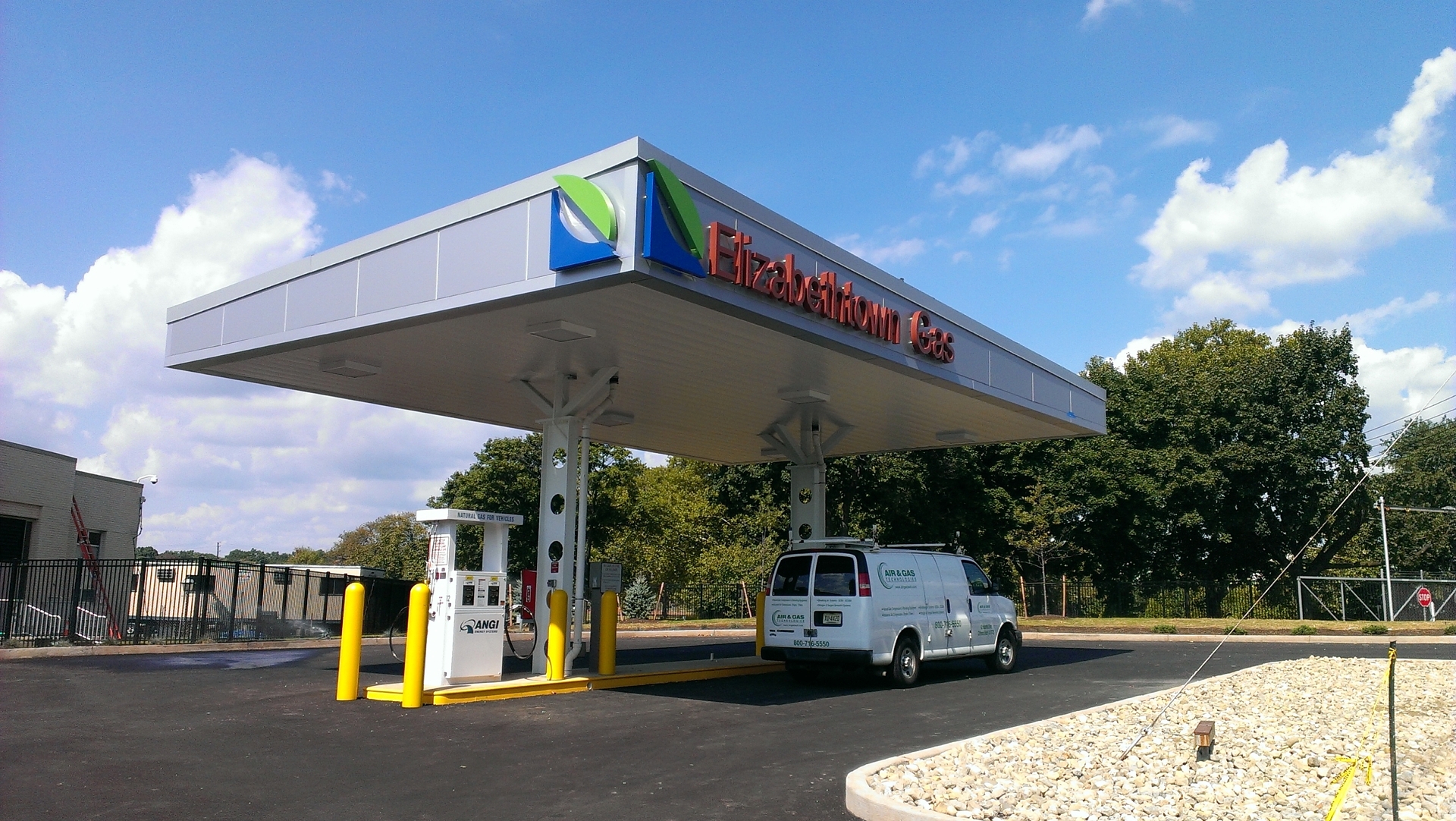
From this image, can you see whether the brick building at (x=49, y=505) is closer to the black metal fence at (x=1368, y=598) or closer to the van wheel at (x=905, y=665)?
the van wheel at (x=905, y=665)

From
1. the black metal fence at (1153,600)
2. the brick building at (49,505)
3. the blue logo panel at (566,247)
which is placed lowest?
the black metal fence at (1153,600)

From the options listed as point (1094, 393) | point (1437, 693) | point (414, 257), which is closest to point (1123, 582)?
point (1094, 393)

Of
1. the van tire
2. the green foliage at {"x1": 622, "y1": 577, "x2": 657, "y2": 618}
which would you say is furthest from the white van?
the green foliage at {"x1": 622, "y1": 577, "x2": 657, "y2": 618}

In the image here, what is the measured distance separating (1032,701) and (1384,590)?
3102cm

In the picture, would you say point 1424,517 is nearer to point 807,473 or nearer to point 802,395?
point 807,473

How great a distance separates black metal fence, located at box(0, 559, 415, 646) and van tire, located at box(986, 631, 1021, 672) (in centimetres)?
1471

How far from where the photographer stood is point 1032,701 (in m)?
12.8

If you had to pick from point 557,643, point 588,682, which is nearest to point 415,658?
point 557,643

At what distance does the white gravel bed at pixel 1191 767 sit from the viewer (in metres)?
6.66

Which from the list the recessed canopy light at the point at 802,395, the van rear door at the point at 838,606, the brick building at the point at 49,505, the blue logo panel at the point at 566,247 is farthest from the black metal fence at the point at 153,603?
A: the blue logo panel at the point at 566,247

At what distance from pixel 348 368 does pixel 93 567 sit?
11630mm

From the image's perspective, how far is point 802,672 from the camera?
16.6 m

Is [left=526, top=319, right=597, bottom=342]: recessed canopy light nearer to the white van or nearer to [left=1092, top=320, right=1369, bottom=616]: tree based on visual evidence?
the white van

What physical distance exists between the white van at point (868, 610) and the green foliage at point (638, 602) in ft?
115
